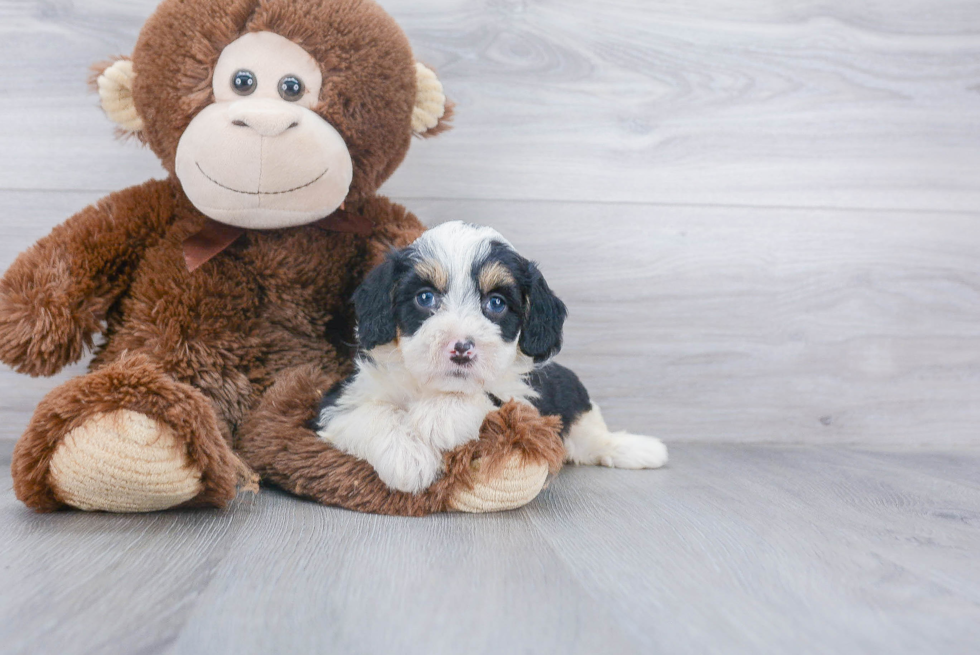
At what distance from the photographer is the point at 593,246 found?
6.46 ft

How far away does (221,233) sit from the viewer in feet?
4.71

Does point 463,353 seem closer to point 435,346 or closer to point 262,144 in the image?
point 435,346

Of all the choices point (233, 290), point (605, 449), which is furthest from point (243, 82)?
point (605, 449)

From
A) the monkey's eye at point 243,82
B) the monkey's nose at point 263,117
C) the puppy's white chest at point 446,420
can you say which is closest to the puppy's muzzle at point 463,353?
the puppy's white chest at point 446,420

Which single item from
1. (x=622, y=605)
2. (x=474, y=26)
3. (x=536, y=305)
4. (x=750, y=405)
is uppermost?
(x=474, y=26)

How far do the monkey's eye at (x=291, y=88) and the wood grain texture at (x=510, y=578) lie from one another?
28.7 inches

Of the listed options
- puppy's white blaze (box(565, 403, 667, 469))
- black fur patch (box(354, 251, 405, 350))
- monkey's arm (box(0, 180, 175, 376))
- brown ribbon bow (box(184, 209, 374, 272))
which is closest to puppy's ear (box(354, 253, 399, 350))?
black fur patch (box(354, 251, 405, 350))

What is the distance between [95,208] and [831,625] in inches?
55.8

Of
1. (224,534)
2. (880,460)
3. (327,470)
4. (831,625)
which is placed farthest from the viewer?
(880,460)

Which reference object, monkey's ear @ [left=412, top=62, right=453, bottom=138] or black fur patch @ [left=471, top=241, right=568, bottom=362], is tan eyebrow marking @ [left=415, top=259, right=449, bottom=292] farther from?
monkey's ear @ [left=412, top=62, right=453, bottom=138]

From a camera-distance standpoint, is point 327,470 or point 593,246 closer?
point 327,470

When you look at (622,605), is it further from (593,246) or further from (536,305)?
(593,246)

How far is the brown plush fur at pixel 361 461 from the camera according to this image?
1.23 metres

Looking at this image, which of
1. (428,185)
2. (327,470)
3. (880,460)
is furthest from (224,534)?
(880,460)
